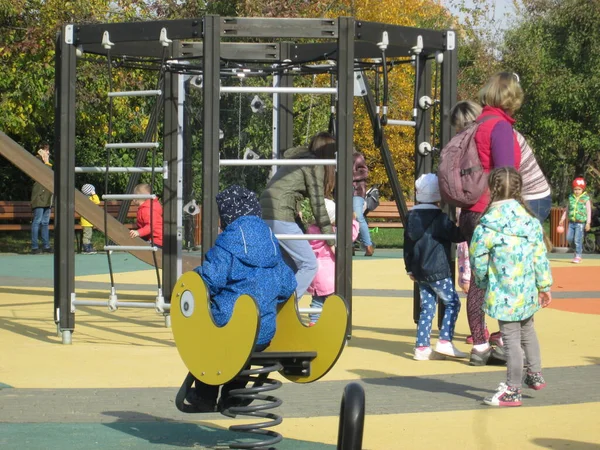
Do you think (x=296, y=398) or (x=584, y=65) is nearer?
(x=296, y=398)

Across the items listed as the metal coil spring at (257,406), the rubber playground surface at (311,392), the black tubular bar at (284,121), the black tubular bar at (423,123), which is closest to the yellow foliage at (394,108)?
the black tubular bar at (284,121)

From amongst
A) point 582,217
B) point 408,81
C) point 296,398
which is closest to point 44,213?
point 582,217

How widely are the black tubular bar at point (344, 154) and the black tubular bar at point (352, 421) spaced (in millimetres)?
4936

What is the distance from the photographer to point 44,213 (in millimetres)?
23922

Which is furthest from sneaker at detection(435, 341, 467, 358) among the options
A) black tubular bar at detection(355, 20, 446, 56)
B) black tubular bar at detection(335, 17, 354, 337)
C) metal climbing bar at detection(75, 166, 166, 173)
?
metal climbing bar at detection(75, 166, 166, 173)

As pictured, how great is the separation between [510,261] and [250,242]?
206 centimetres

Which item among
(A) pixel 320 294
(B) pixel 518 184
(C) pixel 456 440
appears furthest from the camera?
(A) pixel 320 294

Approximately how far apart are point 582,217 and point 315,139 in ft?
45.1

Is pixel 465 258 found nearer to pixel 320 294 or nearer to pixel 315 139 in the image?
pixel 320 294

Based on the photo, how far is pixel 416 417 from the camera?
6.26 metres

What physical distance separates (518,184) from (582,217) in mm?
15526

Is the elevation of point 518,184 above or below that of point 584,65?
below

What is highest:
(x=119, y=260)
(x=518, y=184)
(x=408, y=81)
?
(x=408, y=81)

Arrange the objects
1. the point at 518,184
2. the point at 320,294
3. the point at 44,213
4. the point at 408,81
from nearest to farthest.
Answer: the point at 518,184, the point at 320,294, the point at 44,213, the point at 408,81
